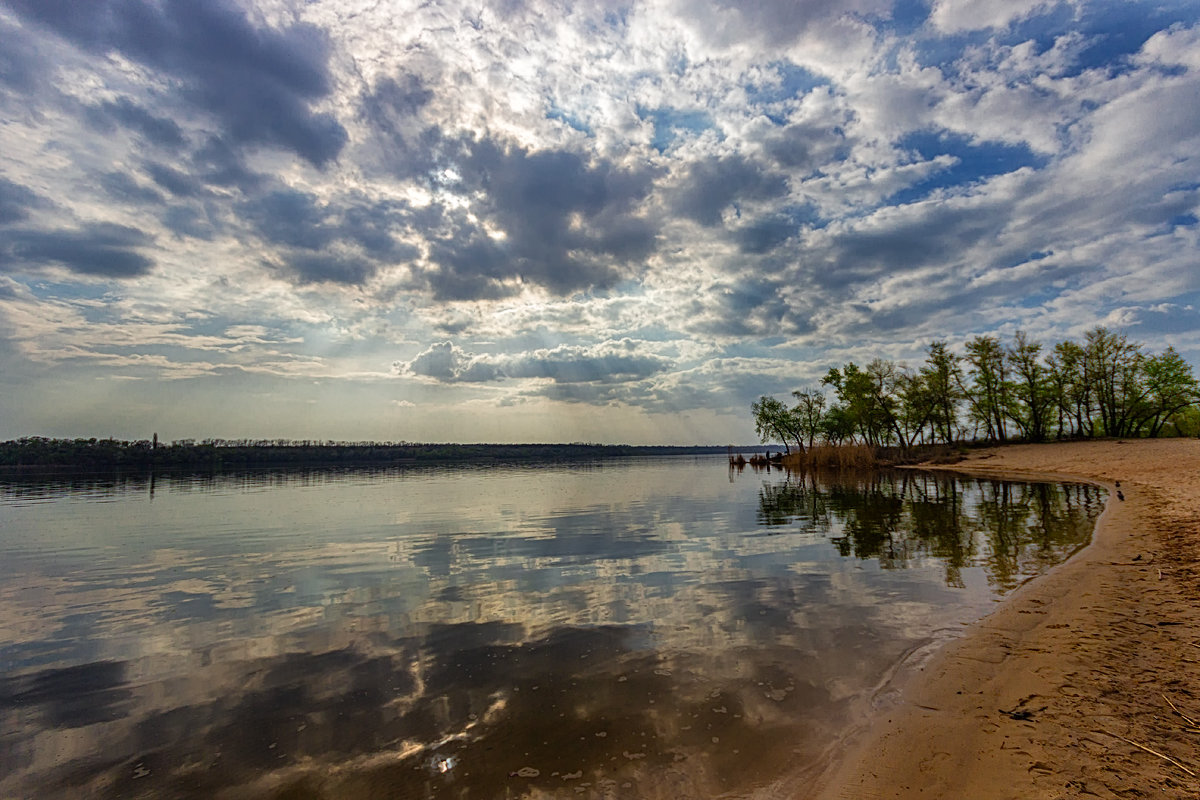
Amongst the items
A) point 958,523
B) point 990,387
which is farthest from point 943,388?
point 958,523

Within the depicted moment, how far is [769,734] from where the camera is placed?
18.1ft

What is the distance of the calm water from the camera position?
515 centimetres

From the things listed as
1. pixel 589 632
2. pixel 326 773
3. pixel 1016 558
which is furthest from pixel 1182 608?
pixel 326 773

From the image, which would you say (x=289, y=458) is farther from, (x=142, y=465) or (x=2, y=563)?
(x=2, y=563)

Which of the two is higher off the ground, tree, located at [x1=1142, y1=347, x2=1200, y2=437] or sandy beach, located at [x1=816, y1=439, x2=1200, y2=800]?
tree, located at [x1=1142, y1=347, x2=1200, y2=437]

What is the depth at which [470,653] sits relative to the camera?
8008 mm

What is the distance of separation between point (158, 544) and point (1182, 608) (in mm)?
27158

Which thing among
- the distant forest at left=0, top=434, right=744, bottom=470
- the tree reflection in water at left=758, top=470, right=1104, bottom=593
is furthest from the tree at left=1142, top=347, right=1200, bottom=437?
the distant forest at left=0, top=434, right=744, bottom=470

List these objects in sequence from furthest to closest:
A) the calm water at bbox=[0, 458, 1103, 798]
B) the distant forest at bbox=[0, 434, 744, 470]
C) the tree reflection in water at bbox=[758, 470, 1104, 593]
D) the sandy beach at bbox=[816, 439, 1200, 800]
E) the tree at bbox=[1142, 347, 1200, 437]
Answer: the distant forest at bbox=[0, 434, 744, 470], the tree at bbox=[1142, 347, 1200, 437], the tree reflection in water at bbox=[758, 470, 1104, 593], the calm water at bbox=[0, 458, 1103, 798], the sandy beach at bbox=[816, 439, 1200, 800]

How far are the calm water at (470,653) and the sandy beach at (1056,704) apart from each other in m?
0.61

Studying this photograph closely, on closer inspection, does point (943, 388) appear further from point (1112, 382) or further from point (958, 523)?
point (958, 523)

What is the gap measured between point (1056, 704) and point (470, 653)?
24.0 ft

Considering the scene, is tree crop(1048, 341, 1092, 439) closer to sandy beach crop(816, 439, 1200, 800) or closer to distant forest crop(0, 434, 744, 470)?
sandy beach crop(816, 439, 1200, 800)

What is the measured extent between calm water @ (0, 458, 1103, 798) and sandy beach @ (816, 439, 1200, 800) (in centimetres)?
61
